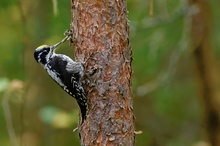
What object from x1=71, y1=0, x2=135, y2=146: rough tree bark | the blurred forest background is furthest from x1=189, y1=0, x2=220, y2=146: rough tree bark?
x1=71, y1=0, x2=135, y2=146: rough tree bark

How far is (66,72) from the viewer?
4336mm

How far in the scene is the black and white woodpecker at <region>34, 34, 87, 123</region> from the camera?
3896mm

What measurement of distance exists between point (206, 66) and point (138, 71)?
150 cm

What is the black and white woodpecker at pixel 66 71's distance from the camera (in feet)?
12.8

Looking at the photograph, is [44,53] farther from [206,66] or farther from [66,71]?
[206,66]

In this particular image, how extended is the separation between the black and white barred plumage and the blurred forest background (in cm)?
248

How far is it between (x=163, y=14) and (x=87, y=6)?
3.57 m

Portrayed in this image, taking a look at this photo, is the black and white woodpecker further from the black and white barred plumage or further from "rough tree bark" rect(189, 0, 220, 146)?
"rough tree bark" rect(189, 0, 220, 146)

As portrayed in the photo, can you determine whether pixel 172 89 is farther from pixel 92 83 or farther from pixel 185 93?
pixel 92 83

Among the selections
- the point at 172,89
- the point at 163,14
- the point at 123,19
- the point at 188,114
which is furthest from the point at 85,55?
the point at 188,114

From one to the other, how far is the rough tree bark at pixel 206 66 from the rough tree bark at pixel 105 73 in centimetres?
348

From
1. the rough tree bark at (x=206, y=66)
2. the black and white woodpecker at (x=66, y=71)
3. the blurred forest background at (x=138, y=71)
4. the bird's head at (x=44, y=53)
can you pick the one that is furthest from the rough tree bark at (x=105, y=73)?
the rough tree bark at (x=206, y=66)

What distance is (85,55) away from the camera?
3.88 metres

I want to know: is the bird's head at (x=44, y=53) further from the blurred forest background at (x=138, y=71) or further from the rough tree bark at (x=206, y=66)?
the rough tree bark at (x=206, y=66)
